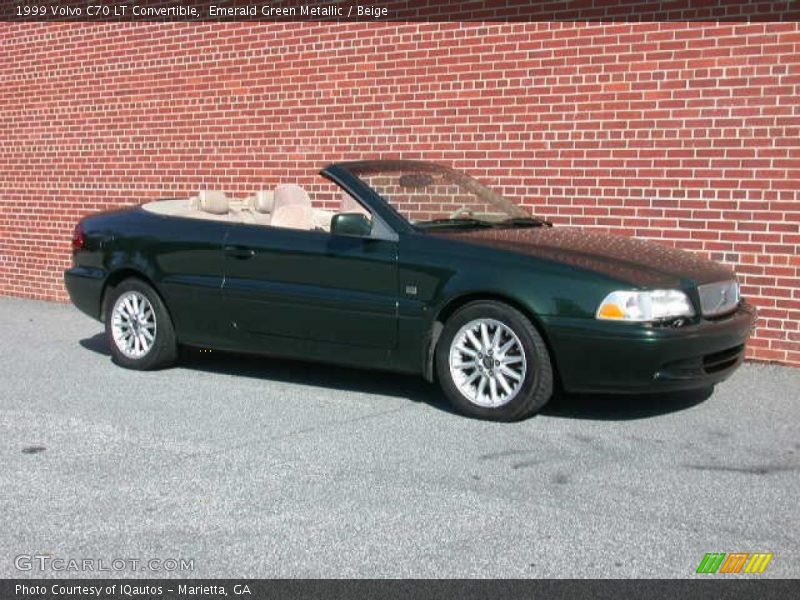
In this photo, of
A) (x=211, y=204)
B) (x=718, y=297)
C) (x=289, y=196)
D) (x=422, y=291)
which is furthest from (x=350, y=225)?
(x=718, y=297)

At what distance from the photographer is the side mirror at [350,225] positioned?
21.9 ft

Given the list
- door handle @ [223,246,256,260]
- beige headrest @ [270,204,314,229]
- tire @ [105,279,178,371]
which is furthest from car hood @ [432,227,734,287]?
tire @ [105,279,178,371]

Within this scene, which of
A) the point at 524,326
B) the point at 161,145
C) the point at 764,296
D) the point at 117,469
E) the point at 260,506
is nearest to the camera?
the point at 260,506

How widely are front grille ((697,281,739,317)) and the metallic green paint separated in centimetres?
6

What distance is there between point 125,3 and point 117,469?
25.6 feet

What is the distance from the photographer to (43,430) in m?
6.19

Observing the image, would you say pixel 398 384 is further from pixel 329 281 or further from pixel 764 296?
pixel 764 296

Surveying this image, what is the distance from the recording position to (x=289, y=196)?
771 centimetres

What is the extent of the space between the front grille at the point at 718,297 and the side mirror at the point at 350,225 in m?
2.01

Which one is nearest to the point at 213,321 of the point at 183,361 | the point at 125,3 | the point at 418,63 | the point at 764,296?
the point at 183,361

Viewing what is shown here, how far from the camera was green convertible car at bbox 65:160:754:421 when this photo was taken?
599cm

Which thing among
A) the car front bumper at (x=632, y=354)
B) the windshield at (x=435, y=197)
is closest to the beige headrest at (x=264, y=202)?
the windshield at (x=435, y=197)

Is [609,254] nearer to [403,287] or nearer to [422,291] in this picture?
[422,291]

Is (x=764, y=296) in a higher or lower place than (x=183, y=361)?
higher
